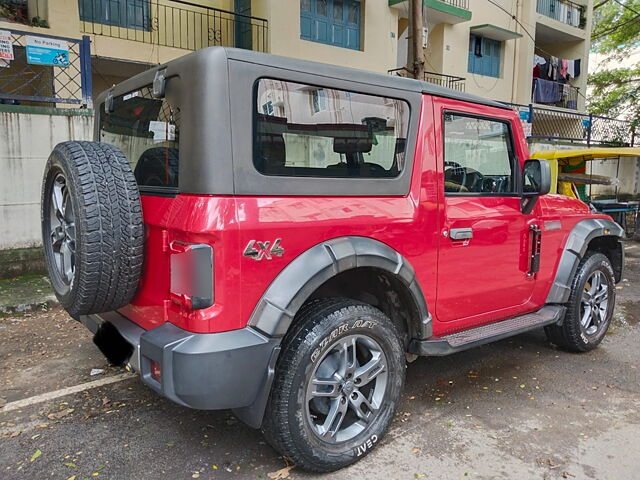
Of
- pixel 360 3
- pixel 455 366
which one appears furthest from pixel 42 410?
pixel 360 3

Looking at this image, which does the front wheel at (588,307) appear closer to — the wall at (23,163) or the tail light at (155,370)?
the tail light at (155,370)

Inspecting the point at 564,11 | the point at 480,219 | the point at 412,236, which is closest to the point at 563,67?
the point at 564,11

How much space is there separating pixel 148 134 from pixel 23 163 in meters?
4.31

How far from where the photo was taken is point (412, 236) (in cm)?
283

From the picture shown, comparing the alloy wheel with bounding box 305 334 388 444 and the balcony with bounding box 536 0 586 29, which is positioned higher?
the balcony with bounding box 536 0 586 29

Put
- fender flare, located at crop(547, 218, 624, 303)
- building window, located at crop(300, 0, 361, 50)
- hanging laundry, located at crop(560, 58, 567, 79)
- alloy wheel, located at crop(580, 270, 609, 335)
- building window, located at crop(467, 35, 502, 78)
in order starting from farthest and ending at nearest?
hanging laundry, located at crop(560, 58, 567, 79), building window, located at crop(467, 35, 502, 78), building window, located at crop(300, 0, 361, 50), alloy wheel, located at crop(580, 270, 609, 335), fender flare, located at crop(547, 218, 624, 303)

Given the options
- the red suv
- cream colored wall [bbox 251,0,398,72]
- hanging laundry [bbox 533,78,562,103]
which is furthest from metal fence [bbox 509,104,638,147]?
the red suv

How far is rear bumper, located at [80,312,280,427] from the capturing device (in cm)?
212

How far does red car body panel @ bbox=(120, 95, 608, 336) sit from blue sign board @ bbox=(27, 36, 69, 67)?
5.34m

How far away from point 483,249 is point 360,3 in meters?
12.2

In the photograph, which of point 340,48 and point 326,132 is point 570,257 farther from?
point 340,48

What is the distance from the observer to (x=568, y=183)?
365 inches

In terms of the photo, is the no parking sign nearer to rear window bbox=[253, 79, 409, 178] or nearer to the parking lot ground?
the parking lot ground

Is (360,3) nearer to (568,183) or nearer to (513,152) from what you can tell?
(568,183)
